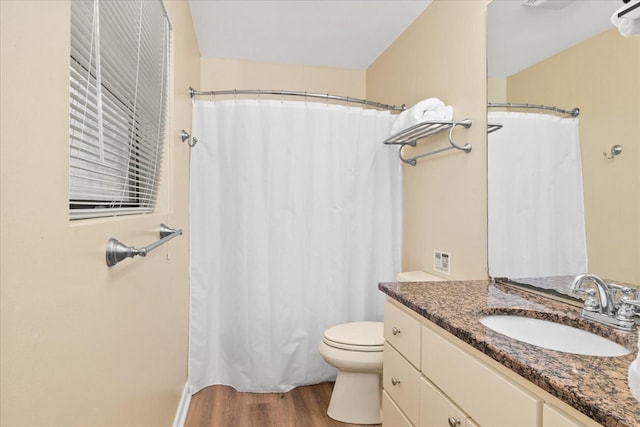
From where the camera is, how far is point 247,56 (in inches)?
117

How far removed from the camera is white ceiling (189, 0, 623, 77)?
145 centimetres

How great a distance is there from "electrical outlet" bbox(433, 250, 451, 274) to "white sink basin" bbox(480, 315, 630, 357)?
80cm

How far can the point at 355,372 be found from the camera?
82.5 inches

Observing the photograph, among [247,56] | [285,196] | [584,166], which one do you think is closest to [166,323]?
[285,196]

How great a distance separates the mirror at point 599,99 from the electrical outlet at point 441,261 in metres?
0.60

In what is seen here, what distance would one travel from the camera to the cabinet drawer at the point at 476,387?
875 mm

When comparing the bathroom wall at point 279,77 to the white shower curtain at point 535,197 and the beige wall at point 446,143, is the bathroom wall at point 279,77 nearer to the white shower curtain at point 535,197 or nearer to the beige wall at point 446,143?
the beige wall at point 446,143

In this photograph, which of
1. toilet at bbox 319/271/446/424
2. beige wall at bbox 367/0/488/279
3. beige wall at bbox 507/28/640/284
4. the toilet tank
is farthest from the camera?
the toilet tank

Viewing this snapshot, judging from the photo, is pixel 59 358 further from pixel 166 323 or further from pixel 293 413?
pixel 293 413

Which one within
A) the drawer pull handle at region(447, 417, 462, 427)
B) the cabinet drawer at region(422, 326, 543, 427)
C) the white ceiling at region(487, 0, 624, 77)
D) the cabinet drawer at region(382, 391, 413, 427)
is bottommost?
the cabinet drawer at region(382, 391, 413, 427)

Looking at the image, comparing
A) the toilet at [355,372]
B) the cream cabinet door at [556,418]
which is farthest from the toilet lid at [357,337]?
the cream cabinet door at [556,418]

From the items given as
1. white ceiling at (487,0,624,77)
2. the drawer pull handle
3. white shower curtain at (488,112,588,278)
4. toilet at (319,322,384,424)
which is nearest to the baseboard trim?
toilet at (319,322,384,424)

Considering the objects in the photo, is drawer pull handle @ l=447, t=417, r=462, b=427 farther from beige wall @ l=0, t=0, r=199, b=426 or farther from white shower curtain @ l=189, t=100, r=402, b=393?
white shower curtain @ l=189, t=100, r=402, b=393

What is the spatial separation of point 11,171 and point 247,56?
2.70 metres
